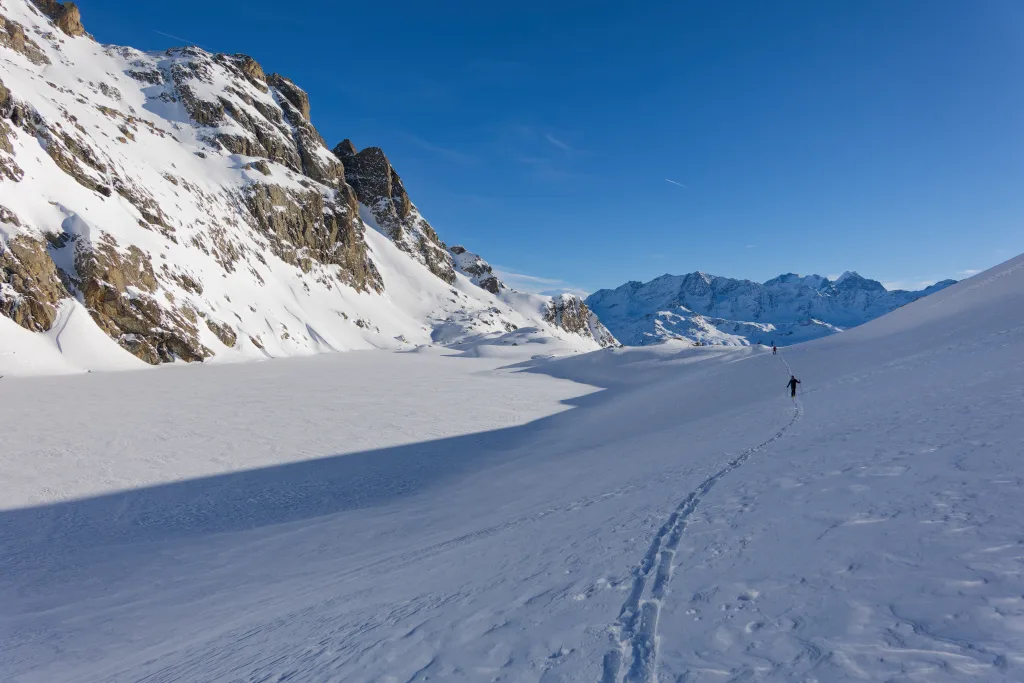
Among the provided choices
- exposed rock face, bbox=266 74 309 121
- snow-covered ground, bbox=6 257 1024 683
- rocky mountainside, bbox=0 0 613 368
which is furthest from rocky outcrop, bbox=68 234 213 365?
exposed rock face, bbox=266 74 309 121

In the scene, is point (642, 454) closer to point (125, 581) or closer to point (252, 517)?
Result: point (252, 517)

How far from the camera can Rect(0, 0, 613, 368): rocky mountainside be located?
44.2 meters

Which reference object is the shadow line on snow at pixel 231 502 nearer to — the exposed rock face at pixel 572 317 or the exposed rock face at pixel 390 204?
the exposed rock face at pixel 390 204

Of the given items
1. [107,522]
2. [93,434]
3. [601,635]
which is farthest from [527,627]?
[93,434]

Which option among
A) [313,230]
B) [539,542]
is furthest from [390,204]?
[539,542]

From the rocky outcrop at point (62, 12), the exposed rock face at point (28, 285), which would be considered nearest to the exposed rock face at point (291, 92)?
the rocky outcrop at point (62, 12)

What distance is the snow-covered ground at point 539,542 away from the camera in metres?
4.66

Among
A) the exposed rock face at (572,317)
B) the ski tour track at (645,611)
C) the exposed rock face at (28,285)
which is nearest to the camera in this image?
the ski tour track at (645,611)

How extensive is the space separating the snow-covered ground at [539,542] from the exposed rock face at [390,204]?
122 m

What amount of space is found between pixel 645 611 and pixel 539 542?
3.43 m

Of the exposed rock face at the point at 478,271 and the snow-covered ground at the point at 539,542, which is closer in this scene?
the snow-covered ground at the point at 539,542

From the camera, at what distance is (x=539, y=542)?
8.56m

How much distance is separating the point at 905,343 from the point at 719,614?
28899mm

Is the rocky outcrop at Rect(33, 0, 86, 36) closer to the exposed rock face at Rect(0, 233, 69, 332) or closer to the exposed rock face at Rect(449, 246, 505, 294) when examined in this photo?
the exposed rock face at Rect(0, 233, 69, 332)
